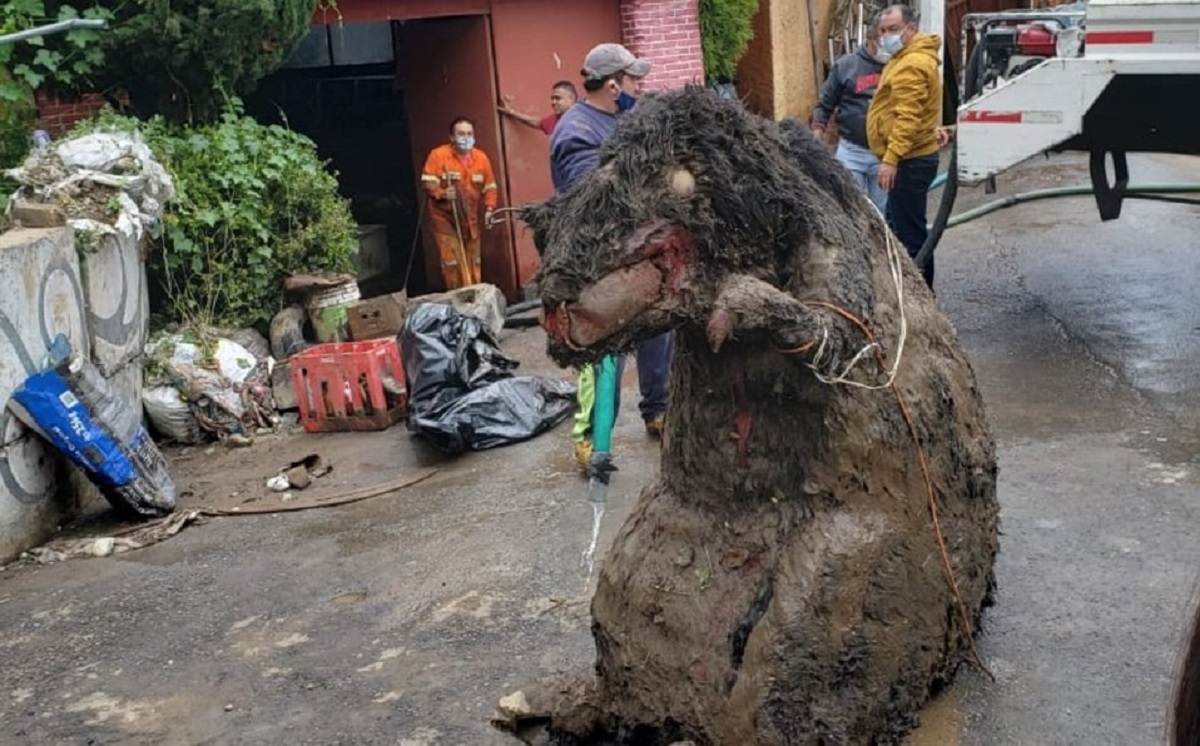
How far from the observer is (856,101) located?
9.30m

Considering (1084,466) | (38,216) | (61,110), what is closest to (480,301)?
(61,110)

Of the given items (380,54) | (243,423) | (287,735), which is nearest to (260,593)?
(287,735)

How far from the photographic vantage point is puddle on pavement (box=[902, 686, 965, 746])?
13.6 ft

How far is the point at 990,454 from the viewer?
4.56 m

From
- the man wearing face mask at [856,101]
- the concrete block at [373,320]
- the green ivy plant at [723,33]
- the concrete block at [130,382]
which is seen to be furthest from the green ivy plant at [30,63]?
the green ivy plant at [723,33]

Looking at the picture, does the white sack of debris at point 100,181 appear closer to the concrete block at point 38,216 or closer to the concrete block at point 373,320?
the concrete block at point 38,216

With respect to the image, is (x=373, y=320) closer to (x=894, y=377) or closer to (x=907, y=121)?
(x=907, y=121)

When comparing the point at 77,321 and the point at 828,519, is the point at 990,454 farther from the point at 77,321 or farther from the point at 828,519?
the point at 77,321

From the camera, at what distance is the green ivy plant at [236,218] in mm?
8859

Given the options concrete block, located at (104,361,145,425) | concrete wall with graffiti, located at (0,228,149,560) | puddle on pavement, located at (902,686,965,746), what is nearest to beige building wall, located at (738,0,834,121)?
concrete block, located at (104,361,145,425)

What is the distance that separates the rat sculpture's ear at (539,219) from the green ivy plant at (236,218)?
5.51 meters

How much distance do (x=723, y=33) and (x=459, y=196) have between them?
14.6ft

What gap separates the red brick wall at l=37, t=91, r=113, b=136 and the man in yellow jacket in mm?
5366

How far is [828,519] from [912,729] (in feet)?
2.53
